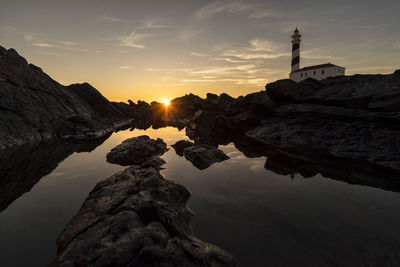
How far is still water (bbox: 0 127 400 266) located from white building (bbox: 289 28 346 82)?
82267 mm

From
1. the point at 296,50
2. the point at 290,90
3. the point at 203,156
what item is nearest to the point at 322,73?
the point at 296,50

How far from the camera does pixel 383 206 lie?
6.95 meters

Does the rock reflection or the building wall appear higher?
the building wall

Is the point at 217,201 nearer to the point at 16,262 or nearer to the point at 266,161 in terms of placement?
the point at 16,262

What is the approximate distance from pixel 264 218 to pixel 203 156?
745 centimetres

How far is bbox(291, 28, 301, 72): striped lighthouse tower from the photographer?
77.5 metres

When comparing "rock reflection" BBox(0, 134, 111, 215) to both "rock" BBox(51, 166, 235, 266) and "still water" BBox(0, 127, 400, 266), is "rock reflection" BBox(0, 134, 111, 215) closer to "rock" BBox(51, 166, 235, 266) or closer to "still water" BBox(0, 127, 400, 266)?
"still water" BBox(0, 127, 400, 266)

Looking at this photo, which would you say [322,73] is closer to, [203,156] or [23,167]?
[203,156]

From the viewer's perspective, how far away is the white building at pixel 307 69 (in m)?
74.8

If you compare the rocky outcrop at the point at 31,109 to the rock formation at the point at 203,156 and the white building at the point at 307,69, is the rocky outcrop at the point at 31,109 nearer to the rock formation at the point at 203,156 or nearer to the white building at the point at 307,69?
the rock formation at the point at 203,156

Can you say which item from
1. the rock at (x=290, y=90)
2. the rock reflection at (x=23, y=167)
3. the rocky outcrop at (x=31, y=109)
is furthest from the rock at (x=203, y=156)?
the rock at (x=290, y=90)

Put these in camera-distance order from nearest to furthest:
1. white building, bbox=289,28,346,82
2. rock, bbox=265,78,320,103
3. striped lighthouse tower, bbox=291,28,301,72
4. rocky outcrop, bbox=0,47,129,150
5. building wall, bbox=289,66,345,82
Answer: rocky outcrop, bbox=0,47,129,150 → rock, bbox=265,78,320,103 → building wall, bbox=289,66,345,82 → white building, bbox=289,28,346,82 → striped lighthouse tower, bbox=291,28,301,72

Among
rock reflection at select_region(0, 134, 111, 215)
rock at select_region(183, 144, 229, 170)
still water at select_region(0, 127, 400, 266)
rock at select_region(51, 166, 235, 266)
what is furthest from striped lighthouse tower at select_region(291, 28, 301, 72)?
rock at select_region(51, 166, 235, 266)

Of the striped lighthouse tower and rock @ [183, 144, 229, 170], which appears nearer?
rock @ [183, 144, 229, 170]
